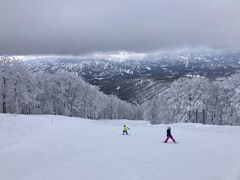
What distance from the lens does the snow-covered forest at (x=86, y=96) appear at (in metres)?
74.4

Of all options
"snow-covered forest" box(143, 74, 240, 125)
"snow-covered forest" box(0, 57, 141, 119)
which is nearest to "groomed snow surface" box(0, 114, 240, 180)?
"snow-covered forest" box(0, 57, 141, 119)

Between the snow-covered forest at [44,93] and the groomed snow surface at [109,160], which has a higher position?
the snow-covered forest at [44,93]

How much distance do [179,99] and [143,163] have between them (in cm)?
5960

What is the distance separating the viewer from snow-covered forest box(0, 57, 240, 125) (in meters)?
74.4

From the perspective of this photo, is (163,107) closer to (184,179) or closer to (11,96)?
(11,96)

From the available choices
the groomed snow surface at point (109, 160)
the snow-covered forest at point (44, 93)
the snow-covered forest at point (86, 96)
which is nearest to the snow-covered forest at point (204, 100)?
the snow-covered forest at point (86, 96)

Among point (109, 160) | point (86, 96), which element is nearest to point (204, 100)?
point (86, 96)

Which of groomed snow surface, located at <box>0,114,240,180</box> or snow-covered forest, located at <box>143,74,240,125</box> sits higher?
snow-covered forest, located at <box>143,74,240,125</box>

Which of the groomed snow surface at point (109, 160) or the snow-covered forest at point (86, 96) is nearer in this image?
the groomed snow surface at point (109, 160)

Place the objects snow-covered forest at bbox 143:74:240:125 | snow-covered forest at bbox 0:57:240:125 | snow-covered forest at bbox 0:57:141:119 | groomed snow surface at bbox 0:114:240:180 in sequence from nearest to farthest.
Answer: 1. groomed snow surface at bbox 0:114:240:180
2. snow-covered forest at bbox 143:74:240:125
3. snow-covered forest at bbox 0:57:240:125
4. snow-covered forest at bbox 0:57:141:119

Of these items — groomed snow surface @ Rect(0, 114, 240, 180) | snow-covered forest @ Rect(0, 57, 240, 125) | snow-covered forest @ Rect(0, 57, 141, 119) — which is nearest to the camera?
groomed snow surface @ Rect(0, 114, 240, 180)

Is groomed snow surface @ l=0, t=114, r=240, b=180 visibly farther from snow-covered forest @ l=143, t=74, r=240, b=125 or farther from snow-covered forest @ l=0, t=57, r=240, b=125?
snow-covered forest @ l=143, t=74, r=240, b=125

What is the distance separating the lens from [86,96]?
93.8m

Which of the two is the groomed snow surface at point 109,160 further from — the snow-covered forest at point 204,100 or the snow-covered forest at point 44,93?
the snow-covered forest at point 204,100
